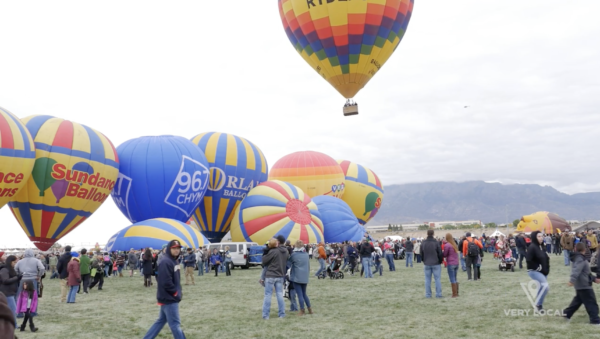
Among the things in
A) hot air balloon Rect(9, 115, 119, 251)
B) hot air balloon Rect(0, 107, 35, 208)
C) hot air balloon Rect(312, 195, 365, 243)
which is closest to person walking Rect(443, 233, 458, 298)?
hot air balloon Rect(0, 107, 35, 208)

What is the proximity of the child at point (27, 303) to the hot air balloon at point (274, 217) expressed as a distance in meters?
18.8

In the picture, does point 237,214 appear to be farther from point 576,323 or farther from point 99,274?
point 576,323

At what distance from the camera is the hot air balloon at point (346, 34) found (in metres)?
21.7

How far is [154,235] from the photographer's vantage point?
24750 millimetres

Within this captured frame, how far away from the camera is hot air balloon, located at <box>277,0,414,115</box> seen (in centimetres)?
2172

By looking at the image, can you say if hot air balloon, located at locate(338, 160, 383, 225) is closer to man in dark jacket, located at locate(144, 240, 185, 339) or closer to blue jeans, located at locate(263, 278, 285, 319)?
blue jeans, located at locate(263, 278, 285, 319)

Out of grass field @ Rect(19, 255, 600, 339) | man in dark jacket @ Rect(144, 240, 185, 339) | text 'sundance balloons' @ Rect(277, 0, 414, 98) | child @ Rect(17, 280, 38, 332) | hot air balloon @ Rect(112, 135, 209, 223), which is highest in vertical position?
text 'sundance balloons' @ Rect(277, 0, 414, 98)

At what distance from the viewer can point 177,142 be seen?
28.3 meters

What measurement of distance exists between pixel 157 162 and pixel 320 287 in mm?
14827

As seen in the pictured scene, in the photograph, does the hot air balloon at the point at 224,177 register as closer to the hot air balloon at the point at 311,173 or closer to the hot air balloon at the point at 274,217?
the hot air balloon at the point at 274,217

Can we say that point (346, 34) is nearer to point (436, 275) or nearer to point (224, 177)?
point (224, 177)

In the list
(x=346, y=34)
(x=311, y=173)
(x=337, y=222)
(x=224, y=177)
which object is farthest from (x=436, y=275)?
(x=311, y=173)

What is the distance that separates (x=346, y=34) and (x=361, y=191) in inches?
1004

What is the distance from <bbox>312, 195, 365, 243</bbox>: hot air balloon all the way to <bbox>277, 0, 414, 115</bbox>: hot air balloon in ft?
37.2
